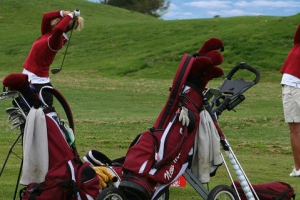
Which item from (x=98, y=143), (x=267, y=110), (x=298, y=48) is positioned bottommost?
(x=267, y=110)

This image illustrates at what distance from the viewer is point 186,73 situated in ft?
20.6

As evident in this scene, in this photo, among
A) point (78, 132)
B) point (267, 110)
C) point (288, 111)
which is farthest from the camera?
point (267, 110)

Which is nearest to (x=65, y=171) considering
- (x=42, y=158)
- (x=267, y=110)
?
(x=42, y=158)

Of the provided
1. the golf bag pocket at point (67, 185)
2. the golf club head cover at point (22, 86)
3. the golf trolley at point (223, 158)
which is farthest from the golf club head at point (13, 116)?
the golf trolley at point (223, 158)

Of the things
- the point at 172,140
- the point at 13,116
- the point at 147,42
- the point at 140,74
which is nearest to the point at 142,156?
the point at 172,140

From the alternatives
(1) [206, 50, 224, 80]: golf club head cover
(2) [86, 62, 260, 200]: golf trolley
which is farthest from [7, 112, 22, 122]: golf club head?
(1) [206, 50, 224, 80]: golf club head cover

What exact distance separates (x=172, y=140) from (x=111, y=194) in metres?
0.72

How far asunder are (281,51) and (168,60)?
5.68 m

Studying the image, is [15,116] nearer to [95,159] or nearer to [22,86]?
[22,86]

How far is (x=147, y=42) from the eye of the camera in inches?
1736

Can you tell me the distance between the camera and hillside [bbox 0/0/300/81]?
35031 mm

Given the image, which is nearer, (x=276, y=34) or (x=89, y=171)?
(x=89, y=171)

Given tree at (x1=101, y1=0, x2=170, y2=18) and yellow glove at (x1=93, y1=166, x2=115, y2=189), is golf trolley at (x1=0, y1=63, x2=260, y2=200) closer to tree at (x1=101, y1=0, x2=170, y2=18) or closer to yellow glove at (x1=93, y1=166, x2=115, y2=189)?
yellow glove at (x1=93, y1=166, x2=115, y2=189)

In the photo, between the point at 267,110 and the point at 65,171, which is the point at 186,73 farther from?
the point at 267,110
